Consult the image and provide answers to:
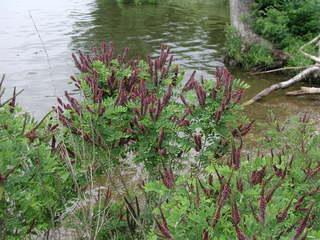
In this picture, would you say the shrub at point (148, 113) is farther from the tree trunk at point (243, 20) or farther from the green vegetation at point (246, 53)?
the tree trunk at point (243, 20)

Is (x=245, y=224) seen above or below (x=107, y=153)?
above

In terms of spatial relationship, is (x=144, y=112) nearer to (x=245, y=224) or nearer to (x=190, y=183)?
(x=190, y=183)

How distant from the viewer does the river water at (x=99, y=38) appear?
1071 cm

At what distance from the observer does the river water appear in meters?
10.7

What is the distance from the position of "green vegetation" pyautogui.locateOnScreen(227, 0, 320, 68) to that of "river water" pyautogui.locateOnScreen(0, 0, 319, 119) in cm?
53

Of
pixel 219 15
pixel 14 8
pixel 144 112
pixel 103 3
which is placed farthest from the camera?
pixel 103 3

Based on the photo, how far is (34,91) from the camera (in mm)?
10891

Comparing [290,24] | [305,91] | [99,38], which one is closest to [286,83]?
[305,91]

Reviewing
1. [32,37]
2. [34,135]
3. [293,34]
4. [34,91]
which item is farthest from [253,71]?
[34,135]

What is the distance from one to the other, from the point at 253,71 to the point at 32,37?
7686 millimetres

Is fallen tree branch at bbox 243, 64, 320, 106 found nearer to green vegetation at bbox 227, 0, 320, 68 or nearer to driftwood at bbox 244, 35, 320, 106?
driftwood at bbox 244, 35, 320, 106

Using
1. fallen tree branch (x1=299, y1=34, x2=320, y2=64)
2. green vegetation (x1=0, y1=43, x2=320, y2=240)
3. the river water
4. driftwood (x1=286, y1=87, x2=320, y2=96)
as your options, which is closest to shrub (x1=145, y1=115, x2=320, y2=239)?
green vegetation (x1=0, y1=43, x2=320, y2=240)

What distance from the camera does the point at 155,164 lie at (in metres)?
4.21

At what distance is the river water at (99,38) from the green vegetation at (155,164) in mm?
2630
